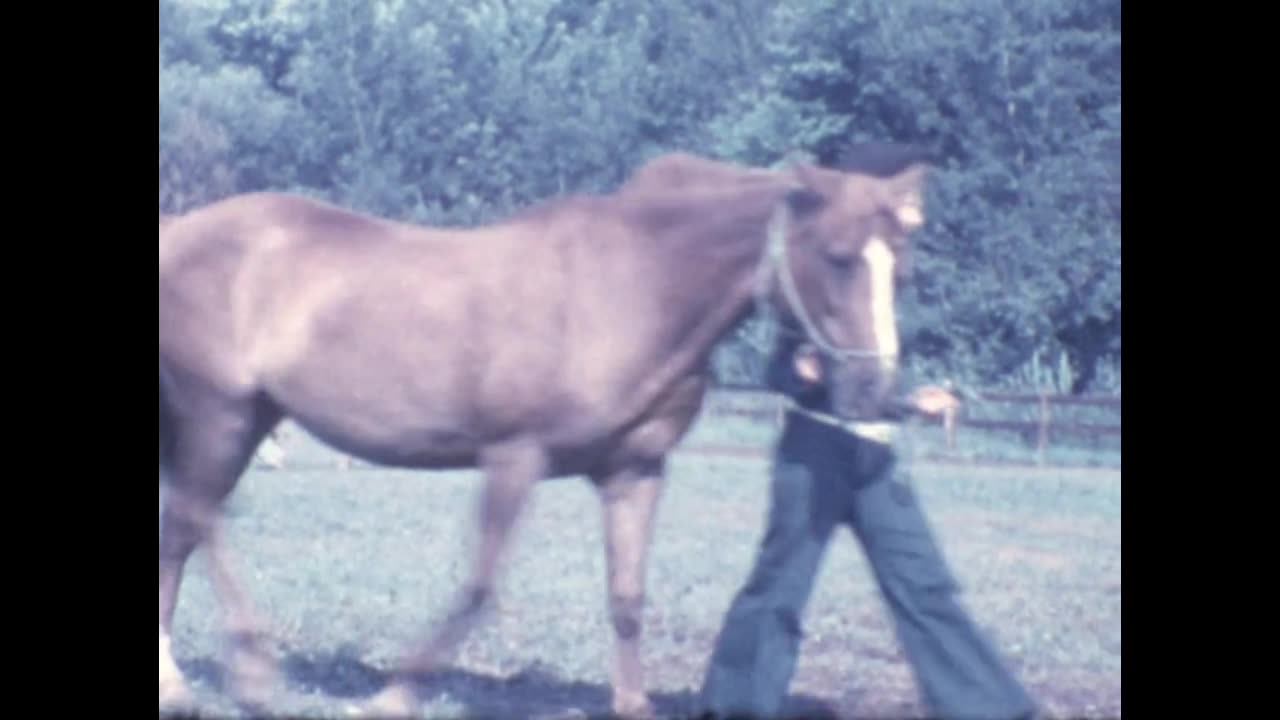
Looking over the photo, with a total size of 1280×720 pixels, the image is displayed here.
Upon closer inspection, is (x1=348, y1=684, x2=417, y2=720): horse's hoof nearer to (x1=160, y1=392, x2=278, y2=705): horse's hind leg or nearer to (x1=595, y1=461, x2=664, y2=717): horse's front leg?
(x1=160, y1=392, x2=278, y2=705): horse's hind leg

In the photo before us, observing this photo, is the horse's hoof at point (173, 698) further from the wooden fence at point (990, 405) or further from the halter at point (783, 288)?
the halter at point (783, 288)

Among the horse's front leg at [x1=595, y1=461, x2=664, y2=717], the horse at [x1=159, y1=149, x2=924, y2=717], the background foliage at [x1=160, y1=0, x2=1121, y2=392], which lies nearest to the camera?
the horse at [x1=159, y1=149, x2=924, y2=717]

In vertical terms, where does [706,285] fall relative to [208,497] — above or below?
above

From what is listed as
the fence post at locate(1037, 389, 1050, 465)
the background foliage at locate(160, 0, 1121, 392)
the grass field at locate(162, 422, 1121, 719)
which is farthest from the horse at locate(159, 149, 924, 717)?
the fence post at locate(1037, 389, 1050, 465)

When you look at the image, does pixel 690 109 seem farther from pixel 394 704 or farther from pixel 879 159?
pixel 394 704

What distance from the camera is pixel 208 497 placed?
602cm

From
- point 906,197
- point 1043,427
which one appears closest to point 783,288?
point 906,197

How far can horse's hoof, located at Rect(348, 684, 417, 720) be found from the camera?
5578mm

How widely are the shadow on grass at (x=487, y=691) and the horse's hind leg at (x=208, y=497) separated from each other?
18 cm

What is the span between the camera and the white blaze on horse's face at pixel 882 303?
530 centimetres

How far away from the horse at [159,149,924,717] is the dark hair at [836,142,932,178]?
0.23 ft

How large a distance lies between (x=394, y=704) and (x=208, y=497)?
0.93m

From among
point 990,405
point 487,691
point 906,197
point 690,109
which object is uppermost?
point 690,109

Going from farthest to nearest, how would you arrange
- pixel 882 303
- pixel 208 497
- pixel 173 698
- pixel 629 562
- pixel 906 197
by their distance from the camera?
pixel 208 497
pixel 173 698
pixel 629 562
pixel 906 197
pixel 882 303
